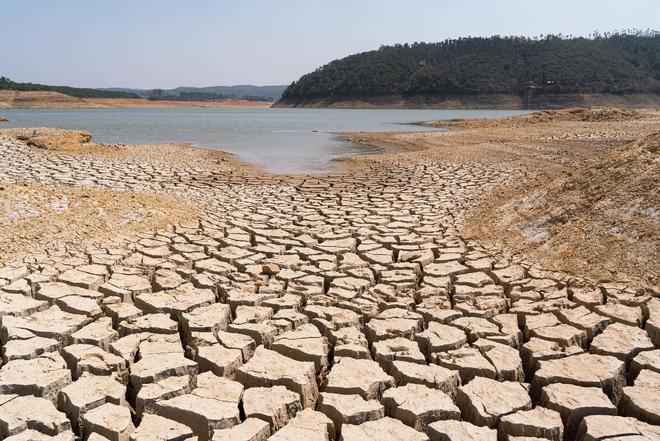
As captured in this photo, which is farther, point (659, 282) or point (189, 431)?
point (659, 282)

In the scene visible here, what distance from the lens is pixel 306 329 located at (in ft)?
9.60

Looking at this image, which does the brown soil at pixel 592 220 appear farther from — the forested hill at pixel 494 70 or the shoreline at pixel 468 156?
the forested hill at pixel 494 70

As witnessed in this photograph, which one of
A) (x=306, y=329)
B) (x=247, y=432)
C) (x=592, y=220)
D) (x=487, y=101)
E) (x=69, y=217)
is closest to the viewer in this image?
(x=247, y=432)

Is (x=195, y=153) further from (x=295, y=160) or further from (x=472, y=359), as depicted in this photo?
(x=472, y=359)

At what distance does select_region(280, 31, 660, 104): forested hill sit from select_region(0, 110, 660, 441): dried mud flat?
7512cm

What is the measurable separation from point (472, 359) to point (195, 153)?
11.7 meters

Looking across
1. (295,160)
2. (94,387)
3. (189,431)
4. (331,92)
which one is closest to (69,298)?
(94,387)

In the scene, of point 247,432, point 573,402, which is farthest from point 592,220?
point 247,432

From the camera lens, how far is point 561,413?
2.14m

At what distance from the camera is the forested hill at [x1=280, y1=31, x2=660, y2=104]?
74.1 metres

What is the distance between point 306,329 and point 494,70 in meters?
86.7

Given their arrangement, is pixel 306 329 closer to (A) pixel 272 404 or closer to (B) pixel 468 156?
(A) pixel 272 404

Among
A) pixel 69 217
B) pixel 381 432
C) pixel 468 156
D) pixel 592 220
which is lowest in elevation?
pixel 381 432

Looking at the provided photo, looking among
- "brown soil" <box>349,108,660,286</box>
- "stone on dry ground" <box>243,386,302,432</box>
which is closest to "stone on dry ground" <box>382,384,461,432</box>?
"stone on dry ground" <box>243,386,302,432</box>
